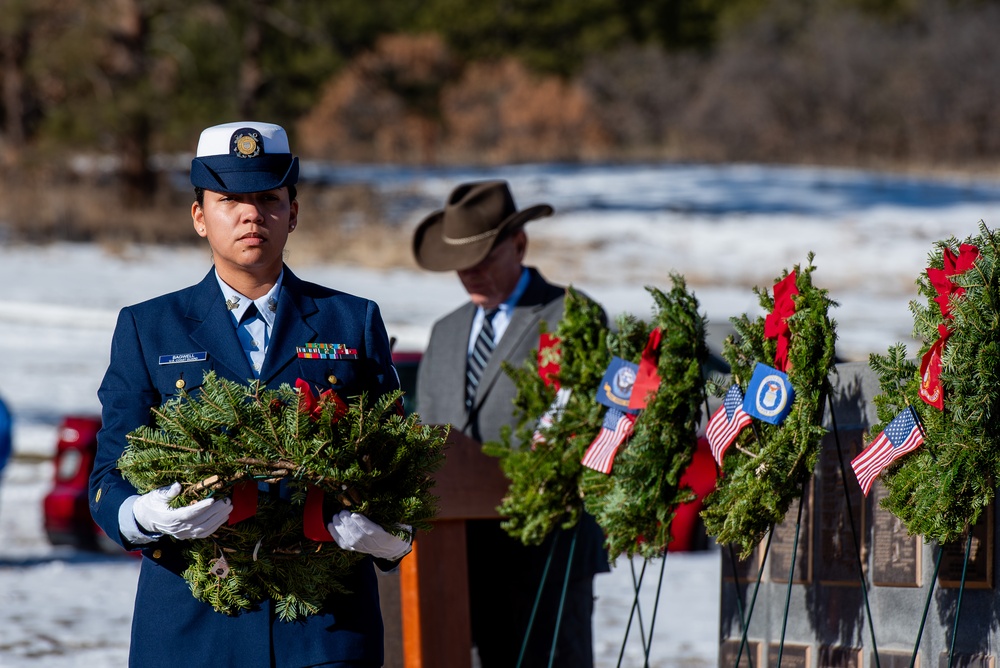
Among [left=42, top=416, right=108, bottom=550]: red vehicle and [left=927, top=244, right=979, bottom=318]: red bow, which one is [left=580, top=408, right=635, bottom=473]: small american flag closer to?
[left=927, top=244, right=979, bottom=318]: red bow

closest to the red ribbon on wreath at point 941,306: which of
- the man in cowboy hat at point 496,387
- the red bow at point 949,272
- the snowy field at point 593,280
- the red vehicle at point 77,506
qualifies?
the red bow at point 949,272

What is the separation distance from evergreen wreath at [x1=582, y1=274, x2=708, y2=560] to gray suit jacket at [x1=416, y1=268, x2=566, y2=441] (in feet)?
2.69

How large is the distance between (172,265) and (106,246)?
6.83 feet

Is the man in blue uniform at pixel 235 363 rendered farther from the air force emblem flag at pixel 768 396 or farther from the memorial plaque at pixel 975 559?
the memorial plaque at pixel 975 559

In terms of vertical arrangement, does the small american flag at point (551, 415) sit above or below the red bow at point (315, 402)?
above

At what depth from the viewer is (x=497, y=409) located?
16.8 feet

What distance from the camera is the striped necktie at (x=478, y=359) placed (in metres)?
5.23

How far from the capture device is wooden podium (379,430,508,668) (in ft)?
15.2

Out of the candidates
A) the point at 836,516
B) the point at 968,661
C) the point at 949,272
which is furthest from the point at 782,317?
the point at 968,661

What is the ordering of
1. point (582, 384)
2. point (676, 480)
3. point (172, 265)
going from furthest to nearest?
point (172, 265), point (582, 384), point (676, 480)

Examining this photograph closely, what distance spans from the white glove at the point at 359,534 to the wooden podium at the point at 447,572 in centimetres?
163

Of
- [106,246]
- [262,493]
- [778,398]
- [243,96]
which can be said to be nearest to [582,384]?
[778,398]

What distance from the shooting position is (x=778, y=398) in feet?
12.6

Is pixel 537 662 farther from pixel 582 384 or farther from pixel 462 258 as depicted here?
pixel 462 258
